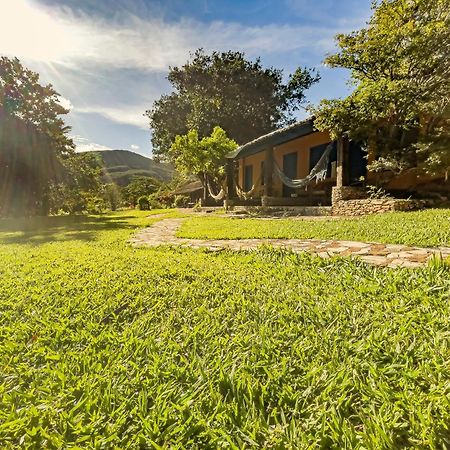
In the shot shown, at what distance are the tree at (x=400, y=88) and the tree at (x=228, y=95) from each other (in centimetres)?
1502

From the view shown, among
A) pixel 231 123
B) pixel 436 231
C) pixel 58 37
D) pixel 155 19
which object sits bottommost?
pixel 436 231

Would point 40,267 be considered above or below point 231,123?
below

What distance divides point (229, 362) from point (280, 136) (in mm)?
11472

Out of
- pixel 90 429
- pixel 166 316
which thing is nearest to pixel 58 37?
pixel 166 316

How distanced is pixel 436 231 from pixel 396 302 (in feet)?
11.4

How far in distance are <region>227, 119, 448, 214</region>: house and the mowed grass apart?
316 inches

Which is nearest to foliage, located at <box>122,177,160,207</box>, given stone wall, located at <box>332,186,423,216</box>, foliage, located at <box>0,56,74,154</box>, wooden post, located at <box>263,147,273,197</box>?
foliage, located at <box>0,56,74,154</box>

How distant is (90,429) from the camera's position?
1224mm

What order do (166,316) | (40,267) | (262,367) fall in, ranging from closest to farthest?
(262,367) < (166,316) < (40,267)

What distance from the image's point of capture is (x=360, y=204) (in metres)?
9.23

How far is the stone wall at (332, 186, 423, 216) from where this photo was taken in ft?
27.5

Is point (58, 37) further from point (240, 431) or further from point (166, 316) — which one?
point (240, 431)

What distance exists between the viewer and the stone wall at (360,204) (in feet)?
27.5

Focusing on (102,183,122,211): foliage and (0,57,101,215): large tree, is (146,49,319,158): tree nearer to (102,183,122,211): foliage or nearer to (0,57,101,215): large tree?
(0,57,101,215): large tree
